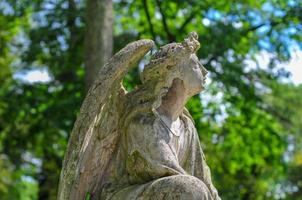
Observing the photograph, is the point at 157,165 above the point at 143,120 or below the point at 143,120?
below

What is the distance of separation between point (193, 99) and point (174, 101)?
10.8 metres

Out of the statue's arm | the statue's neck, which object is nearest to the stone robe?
the statue's arm

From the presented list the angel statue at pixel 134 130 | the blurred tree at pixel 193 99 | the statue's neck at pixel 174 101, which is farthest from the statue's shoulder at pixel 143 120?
the blurred tree at pixel 193 99

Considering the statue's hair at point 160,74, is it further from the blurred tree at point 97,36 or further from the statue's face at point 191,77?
the blurred tree at point 97,36

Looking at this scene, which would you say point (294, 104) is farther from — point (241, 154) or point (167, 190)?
point (167, 190)

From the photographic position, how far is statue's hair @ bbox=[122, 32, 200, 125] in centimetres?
627

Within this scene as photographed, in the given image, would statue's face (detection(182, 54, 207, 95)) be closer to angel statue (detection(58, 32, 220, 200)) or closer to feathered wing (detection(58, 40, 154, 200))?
angel statue (detection(58, 32, 220, 200))

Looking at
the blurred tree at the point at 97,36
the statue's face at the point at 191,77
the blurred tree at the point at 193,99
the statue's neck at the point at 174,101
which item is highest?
the statue's face at the point at 191,77

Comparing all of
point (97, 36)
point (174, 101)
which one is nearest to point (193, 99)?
point (97, 36)

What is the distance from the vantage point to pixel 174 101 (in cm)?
637

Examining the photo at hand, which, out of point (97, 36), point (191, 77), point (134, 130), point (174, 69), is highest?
point (174, 69)

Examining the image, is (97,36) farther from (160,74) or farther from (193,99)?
(160,74)

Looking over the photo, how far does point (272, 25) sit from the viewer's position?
58.2 ft

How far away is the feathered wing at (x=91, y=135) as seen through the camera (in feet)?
20.2
